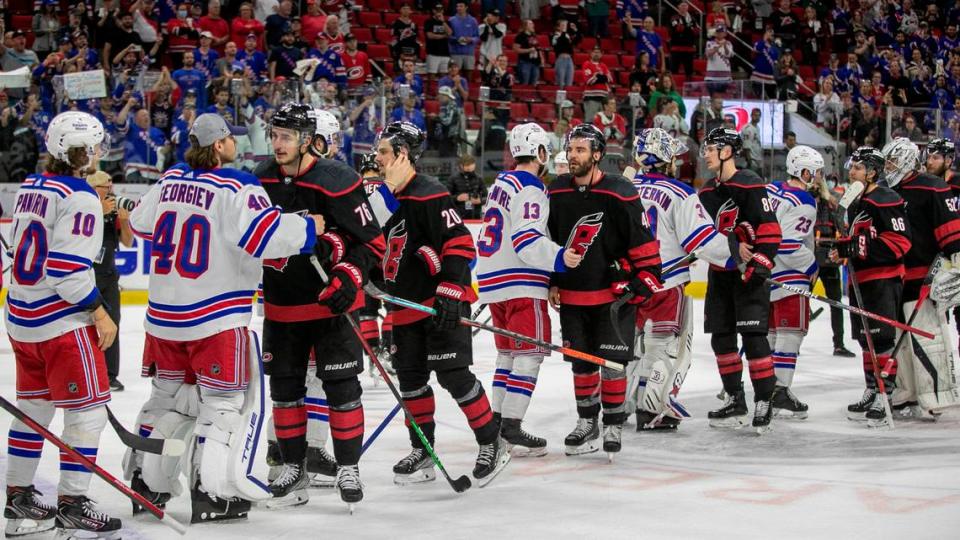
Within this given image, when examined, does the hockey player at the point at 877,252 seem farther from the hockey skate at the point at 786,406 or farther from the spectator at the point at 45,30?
the spectator at the point at 45,30

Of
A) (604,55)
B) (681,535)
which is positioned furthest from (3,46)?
(681,535)

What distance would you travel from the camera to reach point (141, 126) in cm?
1080

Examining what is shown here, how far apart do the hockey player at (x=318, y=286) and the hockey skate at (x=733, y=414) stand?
2536 millimetres

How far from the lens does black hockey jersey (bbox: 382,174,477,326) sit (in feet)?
16.4

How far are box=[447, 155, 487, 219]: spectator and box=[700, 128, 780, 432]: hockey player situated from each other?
5319mm

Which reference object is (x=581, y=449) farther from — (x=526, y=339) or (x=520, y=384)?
(x=526, y=339)

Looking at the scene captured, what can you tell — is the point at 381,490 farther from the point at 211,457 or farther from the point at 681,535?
the point at 681,535

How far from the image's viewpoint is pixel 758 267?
600cm

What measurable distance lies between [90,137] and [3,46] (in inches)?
325

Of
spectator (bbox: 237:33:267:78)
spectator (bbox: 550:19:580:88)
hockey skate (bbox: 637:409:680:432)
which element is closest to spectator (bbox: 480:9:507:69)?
spectator (bbox: 550:19:580:88)

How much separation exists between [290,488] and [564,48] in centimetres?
1143

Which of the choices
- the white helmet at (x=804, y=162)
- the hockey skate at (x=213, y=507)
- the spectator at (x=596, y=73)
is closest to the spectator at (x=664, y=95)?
the spectator at (x=596, y=73)

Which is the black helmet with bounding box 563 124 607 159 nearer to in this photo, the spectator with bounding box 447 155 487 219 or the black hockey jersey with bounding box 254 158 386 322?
the black hockey jersey with bounding box 254 158 386 322

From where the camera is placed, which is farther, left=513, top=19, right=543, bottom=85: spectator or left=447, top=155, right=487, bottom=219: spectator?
left=513, top=19, right=543, bottom=85: spectator
